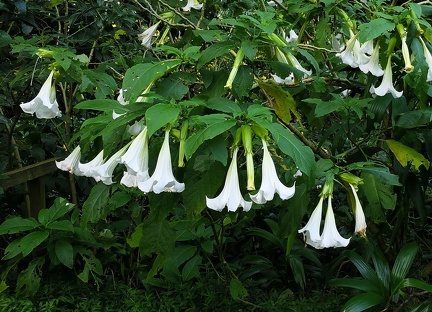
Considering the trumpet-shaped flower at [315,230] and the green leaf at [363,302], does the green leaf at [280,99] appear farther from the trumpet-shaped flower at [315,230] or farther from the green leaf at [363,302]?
the green leaf at [363,302]

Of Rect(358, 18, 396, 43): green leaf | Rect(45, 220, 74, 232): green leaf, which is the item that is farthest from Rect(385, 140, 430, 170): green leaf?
Rect(45, 220, 74, 232): green leaf

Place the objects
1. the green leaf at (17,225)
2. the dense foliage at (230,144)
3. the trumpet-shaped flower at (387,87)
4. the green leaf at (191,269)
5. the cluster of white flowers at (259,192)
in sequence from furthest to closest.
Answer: the green leaf at (191,269) → the green leaf at (17,225) → the trumpet-shaped flower at (387,87) → the dense foliage at (230,144) → the cluster of white flowers at (259,192)

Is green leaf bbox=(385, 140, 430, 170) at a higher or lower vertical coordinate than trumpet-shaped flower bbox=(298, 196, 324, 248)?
lower

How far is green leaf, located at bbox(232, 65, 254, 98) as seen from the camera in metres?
1.72

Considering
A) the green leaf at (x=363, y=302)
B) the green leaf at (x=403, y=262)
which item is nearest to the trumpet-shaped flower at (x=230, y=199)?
the green leaf at (x=363, y=302)

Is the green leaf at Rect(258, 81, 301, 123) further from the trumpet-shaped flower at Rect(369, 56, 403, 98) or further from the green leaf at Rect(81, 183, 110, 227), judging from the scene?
the green leaf at Rect(81, 183, 110, 227)

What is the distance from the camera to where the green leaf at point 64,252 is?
9.86 ft

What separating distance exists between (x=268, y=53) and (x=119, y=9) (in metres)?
1.94

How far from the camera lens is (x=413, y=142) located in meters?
2.51

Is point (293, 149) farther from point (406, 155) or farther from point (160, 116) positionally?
point (406, 155)

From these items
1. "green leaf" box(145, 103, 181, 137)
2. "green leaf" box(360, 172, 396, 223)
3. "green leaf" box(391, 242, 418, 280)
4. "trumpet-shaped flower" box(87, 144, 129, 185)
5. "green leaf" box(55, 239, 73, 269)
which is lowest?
"green leaf" box(55, 239, 73, 269)

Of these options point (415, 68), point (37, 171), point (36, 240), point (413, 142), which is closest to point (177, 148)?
point (415, 68)

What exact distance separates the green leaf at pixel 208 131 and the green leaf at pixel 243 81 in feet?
0.98

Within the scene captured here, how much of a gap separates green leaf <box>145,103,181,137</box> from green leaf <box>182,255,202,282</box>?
6.27 ft
